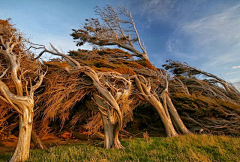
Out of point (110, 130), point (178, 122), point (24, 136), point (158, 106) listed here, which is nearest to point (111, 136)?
point (110, 130)

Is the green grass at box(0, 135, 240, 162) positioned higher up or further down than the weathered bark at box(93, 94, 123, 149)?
further down

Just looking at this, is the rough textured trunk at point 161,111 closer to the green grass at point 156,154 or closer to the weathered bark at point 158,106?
the weathered bark at point 158,106

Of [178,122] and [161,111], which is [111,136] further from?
[178,122]

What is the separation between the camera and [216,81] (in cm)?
1359

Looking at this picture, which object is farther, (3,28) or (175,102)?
(175,102)

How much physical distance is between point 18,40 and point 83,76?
10.8 ft

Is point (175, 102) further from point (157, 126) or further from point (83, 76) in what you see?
point (83, 76)

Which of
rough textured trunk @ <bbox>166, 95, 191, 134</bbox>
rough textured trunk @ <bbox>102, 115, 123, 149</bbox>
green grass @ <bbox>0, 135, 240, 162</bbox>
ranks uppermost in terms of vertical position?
rough textured trunk @ <bbox>166, 95, 191, 134</bbox>

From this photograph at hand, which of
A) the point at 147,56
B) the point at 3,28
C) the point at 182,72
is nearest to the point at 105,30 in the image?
the point at 147,56

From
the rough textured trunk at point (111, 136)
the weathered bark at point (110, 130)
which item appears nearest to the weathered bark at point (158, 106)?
the weathered bark at point (110, 130)

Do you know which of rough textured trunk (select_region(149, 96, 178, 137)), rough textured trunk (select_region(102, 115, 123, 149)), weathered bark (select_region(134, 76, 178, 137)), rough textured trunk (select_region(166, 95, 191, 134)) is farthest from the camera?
rough textured trunk (select_region(166, 95, 191, 134))

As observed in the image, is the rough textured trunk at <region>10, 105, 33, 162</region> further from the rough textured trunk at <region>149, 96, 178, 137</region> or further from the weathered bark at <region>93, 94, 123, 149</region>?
the rough textured trunk at <region>149, 96, 178, 137</region>

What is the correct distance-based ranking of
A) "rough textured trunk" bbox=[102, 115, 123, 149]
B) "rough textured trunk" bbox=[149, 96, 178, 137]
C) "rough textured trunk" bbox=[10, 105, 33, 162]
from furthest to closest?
"rough textured trunk" bbox=[149, 96, 178, 137], "rough textured trunk" bbox=[102, 115, 123, 149], "rough textured trunk" bbox=[10, 105, 33, 162]

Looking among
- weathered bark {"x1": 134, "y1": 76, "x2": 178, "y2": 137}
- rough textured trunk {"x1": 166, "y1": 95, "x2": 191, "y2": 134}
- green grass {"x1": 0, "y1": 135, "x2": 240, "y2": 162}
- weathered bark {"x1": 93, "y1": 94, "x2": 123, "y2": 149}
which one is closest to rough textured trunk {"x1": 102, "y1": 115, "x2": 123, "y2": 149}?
weathered bark {"x1": 93, "y1": 94, "x2": 123, "y2": 149}
